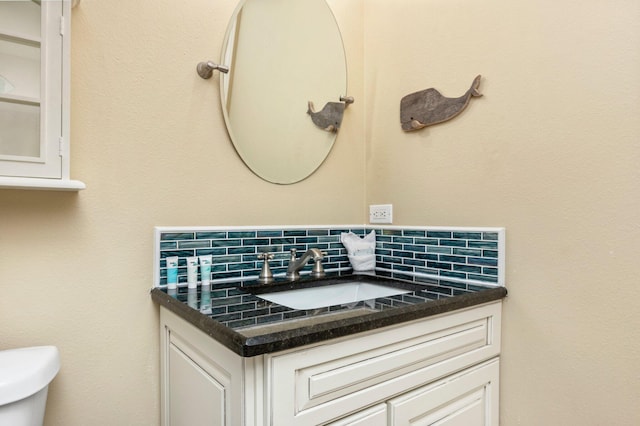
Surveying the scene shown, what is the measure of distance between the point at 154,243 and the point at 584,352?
127 cm

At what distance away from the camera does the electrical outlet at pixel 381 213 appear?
5.05ft

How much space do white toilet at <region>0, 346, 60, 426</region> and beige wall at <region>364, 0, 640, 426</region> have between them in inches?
47.9

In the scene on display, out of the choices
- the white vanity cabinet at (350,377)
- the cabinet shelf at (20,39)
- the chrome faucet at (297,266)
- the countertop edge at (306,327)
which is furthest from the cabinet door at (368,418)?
the cabinet shelf at (20,39)

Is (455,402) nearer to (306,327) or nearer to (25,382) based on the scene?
(306,327)

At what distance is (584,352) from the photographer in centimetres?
102

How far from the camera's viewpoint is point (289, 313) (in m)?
0.87

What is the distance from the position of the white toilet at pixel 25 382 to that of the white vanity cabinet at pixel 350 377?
29cm

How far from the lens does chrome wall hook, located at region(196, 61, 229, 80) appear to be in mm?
1206

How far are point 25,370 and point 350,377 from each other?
707 millimetres

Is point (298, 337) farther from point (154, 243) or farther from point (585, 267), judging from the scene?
point (585, 267)

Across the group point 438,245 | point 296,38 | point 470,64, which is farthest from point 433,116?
point 296,38

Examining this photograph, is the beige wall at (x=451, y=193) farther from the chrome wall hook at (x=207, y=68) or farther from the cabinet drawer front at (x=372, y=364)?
the cabinet drawer front at (x=372, y=364)

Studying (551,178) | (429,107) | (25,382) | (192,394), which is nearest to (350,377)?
(192,394)

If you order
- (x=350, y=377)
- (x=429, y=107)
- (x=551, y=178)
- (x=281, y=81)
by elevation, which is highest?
(x=281, y=81)
